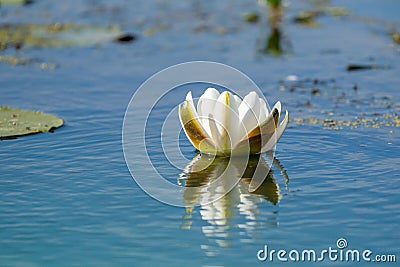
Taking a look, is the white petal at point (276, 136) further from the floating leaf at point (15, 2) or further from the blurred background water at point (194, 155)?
the floating leaf at point (15, 2)

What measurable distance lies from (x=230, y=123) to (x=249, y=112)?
10cm

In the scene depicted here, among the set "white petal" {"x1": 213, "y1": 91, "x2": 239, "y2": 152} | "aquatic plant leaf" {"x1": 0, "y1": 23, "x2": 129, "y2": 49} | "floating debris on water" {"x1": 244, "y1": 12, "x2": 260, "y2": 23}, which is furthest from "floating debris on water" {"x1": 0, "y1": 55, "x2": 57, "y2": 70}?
"white petal" {"x1": 213, "y1": 91, "x2": 239, "y2": 152}

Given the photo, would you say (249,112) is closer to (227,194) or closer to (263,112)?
(263,112)

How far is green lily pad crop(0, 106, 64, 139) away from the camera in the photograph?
4.05 meters

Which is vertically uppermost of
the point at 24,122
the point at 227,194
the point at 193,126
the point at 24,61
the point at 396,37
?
the point at 193,126

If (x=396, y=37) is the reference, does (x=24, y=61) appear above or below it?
above

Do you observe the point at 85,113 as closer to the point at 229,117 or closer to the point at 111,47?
the point at 229,117

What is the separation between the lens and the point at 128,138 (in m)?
3.96

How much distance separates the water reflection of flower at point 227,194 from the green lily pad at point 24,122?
99 centimetres

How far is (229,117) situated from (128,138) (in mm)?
753

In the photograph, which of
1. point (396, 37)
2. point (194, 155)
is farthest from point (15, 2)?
point (194, 155)

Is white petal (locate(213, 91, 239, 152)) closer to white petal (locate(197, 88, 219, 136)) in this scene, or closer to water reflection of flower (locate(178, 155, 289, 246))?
white petal (locate(197, 88, 219, 136))

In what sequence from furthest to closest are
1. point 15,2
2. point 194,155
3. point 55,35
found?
point 15,2, point 55,35, point 194,155

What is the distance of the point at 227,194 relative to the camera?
126 inches
